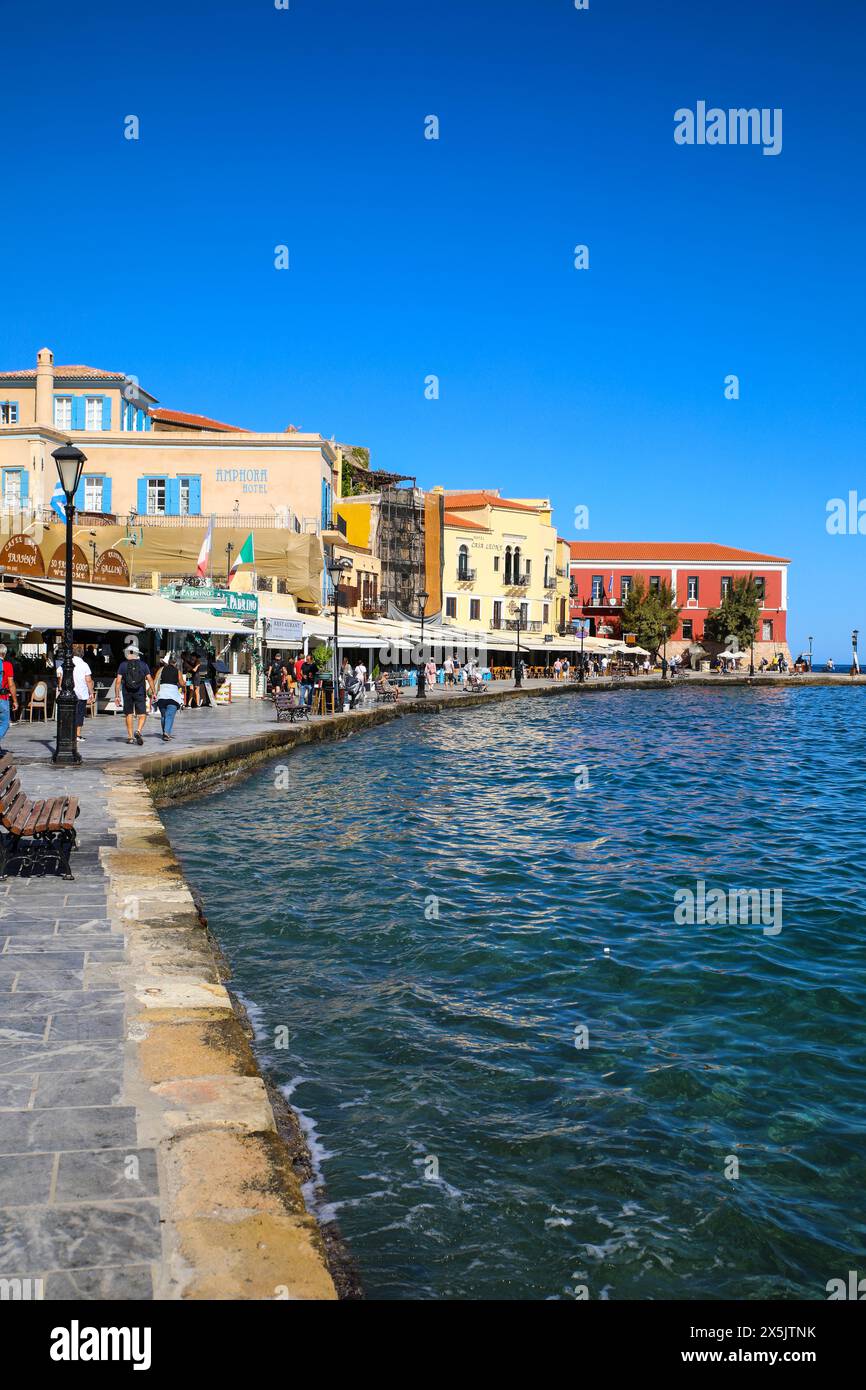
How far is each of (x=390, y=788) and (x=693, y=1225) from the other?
12.4 meters

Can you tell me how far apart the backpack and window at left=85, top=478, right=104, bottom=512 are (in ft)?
83.0

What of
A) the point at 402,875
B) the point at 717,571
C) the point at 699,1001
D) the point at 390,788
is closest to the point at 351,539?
the point at 717,571

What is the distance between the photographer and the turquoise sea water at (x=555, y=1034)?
4.16 meters

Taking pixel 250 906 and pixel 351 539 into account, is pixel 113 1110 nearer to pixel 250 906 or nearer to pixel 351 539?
pixel 250 906

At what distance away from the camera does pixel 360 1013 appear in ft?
21.3

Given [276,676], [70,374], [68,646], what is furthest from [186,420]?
[68,646]

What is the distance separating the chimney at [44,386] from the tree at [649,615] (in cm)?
4267

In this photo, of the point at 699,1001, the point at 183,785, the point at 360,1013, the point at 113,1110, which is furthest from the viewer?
the point at 183,785

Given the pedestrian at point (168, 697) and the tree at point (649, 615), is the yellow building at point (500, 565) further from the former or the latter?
the pedestrian at point (168, 697)

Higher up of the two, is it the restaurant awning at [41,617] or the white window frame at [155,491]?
→ the white window frame at [155,491]

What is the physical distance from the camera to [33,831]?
23.2 feet

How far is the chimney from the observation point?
41.9 m

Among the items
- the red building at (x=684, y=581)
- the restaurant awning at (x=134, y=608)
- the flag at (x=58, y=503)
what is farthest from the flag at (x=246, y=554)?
the red building at (x=684, y=581)
